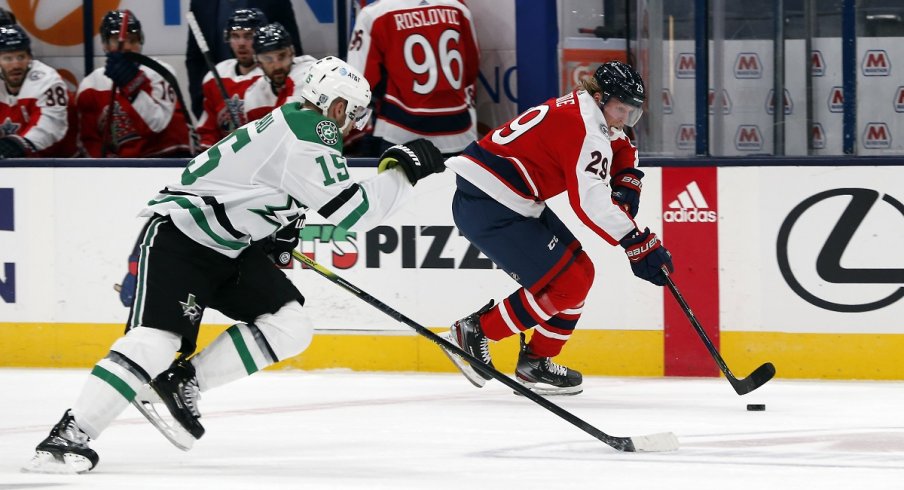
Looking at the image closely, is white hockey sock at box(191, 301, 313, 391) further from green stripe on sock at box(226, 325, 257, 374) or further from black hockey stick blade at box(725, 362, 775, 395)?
black hockey stick blade at box(725, 362, 775, 395)

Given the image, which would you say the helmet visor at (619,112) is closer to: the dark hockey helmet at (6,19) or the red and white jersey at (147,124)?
the red and white jersey at (147,124)

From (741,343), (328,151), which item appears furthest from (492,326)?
(328,151)

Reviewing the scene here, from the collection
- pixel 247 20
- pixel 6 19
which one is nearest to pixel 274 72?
pixel 247 20

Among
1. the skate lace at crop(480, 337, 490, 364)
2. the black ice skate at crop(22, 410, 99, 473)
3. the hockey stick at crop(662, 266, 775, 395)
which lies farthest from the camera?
the skate lace at crop(480, 337, 490, 364)

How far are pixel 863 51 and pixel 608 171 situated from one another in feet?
4.45

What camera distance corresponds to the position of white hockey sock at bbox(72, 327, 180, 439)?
3.40 m

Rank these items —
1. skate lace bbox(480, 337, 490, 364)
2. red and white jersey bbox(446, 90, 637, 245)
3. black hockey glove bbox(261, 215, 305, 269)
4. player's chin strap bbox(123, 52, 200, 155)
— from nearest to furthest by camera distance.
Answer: black hockey glove bbox(261, 215, 305, 269) → red and white jersey bbox(446, 90, 637, 245) → skate lace bbox(480, 337, 490, 364) → player's chin strap bbox(123, 52, 200, 155)

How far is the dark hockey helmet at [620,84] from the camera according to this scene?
440 cm

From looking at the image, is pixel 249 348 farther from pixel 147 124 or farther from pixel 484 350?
pixel 147 124

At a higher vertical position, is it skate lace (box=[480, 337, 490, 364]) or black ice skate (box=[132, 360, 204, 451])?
black ice skate (box=[132, 360, 204, 451])

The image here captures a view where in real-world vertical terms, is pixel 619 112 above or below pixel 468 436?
above

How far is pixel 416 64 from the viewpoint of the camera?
566 cm

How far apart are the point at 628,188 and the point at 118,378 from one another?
1.89 meters

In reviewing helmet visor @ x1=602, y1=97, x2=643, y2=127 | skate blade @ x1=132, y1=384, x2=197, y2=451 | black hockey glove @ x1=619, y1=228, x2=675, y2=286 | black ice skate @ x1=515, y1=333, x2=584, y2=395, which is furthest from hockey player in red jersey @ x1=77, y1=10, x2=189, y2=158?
skate blade @ x1=132, y1=384, x2=197, y2=451
